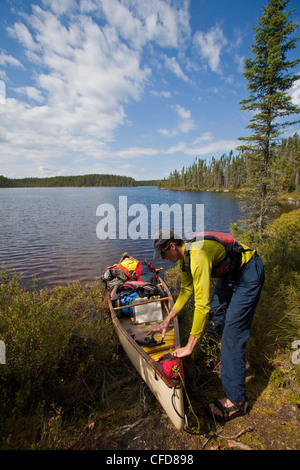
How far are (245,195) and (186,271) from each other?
10022mm

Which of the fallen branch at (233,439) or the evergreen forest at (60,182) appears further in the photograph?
the evergreen forest at (60,182)

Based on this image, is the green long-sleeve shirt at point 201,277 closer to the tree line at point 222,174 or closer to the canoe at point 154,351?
the canoe at point 154,351

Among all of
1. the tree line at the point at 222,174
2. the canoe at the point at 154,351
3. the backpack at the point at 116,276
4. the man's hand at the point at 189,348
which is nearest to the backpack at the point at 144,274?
the backpack at the point at 116,276

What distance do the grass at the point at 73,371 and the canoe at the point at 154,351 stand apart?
0.36 m

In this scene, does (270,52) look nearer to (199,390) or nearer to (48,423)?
(199,390)

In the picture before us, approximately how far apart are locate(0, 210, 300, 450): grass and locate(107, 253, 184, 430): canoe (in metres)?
0.36

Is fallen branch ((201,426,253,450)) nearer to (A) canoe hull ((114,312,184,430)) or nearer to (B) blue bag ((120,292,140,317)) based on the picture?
(A) canoe hull ((114,312,184,430))

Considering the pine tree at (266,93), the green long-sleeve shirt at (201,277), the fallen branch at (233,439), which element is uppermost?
the pine tree at (266,93)

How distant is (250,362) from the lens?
4.12 metres

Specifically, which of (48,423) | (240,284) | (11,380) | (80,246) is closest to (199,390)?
(240,284)

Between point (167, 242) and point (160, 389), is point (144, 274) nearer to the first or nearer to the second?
point (160, 389)

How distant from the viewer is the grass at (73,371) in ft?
9.52

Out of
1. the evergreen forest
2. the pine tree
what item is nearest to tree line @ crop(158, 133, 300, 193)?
the pine tree

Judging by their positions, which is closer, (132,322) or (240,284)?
(240,284)
